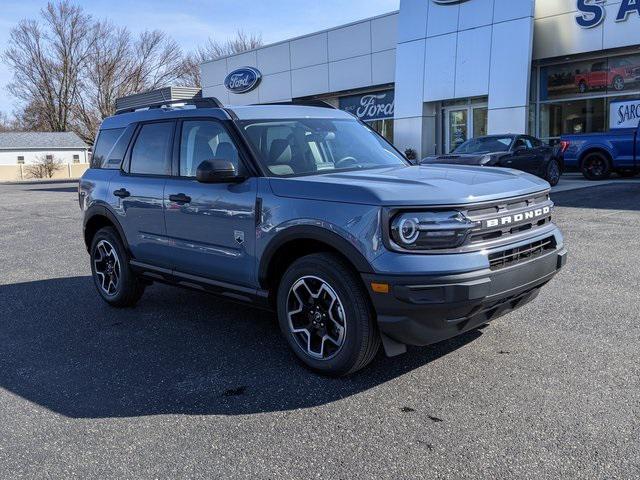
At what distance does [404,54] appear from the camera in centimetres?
2450

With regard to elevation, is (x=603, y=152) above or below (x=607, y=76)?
below

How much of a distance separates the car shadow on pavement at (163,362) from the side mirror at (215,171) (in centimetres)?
134

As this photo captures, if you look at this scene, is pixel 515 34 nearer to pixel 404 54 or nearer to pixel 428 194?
pixel 404 54

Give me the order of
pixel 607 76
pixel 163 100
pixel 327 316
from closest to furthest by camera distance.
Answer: pixel 327 316 → pixel 163 100 → pixel 607 76

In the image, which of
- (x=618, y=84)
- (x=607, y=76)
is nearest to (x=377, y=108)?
(x=607, y=76)

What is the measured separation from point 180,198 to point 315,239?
5.11 ft

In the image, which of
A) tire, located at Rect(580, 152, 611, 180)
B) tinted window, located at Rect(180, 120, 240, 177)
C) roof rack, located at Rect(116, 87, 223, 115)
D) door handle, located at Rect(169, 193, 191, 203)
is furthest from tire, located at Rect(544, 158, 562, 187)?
door handle, located at Rect(169, 193, 191, 203)

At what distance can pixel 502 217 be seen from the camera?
12.4 feet

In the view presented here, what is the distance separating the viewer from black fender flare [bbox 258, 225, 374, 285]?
365 centimetres

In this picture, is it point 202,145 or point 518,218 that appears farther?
point 202,145

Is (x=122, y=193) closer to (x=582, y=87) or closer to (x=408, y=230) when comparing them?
(x=408, y=230)

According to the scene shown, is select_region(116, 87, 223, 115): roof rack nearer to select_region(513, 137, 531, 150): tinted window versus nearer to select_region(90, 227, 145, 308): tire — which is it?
select_region(90, 227, 145, 308): tire

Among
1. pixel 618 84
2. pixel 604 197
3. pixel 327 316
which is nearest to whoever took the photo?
pixel 327 316

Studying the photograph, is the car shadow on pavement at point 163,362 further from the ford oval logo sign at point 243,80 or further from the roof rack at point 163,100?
the ford oval logo sign at point 243,80
